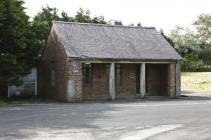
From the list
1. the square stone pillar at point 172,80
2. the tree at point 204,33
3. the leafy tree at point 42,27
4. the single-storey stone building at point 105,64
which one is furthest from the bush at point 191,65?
the square stone pillar at point 172,80

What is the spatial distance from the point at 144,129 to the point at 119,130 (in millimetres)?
833

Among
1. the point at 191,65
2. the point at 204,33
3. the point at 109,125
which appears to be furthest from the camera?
the point at 204,33

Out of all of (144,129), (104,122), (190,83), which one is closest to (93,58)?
(104,122)

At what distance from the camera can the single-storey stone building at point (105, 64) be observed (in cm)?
2962

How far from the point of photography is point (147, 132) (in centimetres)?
1356

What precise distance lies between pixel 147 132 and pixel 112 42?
19347 mm

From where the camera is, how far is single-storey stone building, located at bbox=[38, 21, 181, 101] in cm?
2962

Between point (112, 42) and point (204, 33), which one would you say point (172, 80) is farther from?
point (204, 33)

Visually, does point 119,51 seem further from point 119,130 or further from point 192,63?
point 192,63

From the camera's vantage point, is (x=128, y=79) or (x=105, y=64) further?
(x=128, y=79)

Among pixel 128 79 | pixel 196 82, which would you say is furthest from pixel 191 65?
pixel 128 79

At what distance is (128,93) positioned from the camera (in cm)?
3288

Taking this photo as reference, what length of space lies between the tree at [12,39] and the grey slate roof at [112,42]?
3.10 m

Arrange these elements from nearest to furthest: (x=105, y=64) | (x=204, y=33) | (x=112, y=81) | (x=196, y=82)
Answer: (x=112, y=81)
(x=105, y=64)
(x=196, y=82)
(x=204, y=33)
